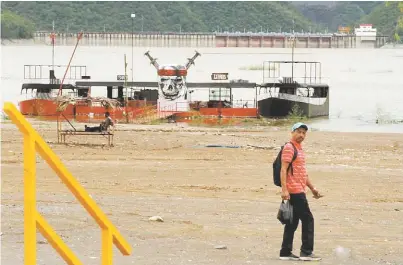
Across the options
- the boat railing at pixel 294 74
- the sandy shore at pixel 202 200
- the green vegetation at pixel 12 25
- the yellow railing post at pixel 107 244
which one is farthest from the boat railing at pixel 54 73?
the green vegetation at pixel 12 25

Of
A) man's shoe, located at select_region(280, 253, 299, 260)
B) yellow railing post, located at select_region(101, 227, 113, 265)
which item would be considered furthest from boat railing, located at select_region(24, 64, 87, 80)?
yellow railing post, located at select_region(101, 227, 113, 265)

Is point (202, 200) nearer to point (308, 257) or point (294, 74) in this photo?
point (308, 257)

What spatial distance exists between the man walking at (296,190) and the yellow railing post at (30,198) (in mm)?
4736

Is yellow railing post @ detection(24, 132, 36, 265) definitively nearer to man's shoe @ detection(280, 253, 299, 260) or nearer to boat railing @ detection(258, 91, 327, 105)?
man's shoe @ detection(280, 253, 299, 260)

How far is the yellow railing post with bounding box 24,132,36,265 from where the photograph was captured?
16.0ft

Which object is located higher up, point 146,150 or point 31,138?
point 31,138

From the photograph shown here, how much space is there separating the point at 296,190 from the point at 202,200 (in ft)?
15.5

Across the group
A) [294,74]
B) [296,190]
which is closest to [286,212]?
[296,190]

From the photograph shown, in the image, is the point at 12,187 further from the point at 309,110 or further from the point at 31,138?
the point at 309,110

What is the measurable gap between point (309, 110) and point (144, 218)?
3266 centimetres

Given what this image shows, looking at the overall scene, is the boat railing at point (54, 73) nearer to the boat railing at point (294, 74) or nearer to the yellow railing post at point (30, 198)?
the boat railing at point (294, 74)

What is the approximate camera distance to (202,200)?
14.3 meters

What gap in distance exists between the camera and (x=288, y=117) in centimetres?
4181

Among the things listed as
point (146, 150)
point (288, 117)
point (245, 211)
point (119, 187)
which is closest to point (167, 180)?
point (119, 187)
